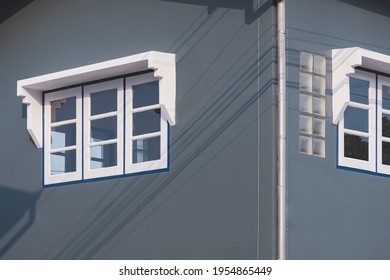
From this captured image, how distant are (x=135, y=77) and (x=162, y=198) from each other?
1.48 meters

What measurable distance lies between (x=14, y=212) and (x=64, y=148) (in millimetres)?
1101

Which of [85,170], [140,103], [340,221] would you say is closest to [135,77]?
[140,103]

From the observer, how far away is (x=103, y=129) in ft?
37.4

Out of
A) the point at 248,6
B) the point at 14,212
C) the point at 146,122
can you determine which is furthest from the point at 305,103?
the point at 14,212

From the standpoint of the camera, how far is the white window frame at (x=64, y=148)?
11523mm

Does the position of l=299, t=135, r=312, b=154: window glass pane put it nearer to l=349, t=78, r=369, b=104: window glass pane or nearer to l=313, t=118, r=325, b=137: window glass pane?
l=313, t=118, r=325, b=137: window glass pane

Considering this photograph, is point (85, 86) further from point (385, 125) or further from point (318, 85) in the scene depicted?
point (385, 125)

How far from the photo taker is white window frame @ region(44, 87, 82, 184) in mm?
11523

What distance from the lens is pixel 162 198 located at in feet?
A: 34.6

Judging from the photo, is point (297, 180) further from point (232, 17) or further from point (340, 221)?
point (232, 17)

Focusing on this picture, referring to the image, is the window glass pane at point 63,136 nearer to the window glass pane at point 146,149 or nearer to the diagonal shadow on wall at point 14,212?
the diagonal shadow on wall at point 14,212

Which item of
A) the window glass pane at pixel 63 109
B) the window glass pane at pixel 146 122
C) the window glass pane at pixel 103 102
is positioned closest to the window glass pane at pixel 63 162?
the window glass pane at pixel 63 109

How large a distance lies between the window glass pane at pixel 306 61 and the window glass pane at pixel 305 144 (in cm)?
72

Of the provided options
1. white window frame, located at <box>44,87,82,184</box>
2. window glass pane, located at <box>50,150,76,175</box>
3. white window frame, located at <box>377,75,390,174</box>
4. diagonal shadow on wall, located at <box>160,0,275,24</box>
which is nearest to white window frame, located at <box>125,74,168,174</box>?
white window frame, located at <box>44,87,82,184</box>
